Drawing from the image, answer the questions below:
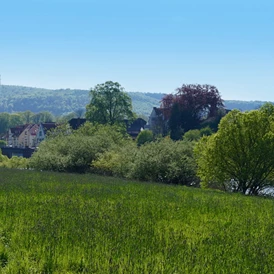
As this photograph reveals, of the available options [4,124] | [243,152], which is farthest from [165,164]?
[4,124]

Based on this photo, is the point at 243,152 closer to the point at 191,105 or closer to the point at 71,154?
the point at 71,154

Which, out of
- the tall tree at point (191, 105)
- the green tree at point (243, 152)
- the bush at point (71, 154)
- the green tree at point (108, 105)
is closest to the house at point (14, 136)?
the green tree at point (108, 105)

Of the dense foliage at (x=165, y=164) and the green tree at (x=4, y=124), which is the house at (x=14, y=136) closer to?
the green tree at (x=4, y=124)

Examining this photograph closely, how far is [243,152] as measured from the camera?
25.7 m

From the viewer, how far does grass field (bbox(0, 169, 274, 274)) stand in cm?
670

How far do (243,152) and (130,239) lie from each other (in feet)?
61.6

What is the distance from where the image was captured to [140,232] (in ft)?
29.9

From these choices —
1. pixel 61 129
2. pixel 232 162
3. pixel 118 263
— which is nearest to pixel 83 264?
pixel 118 263

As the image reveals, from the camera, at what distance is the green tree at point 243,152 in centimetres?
2523

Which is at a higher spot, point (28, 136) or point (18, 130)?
point (18, 130)

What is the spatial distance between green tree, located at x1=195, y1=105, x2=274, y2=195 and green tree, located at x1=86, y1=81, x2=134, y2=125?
160 feet

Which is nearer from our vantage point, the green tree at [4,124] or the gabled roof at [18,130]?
the gabled roof at [18,130]

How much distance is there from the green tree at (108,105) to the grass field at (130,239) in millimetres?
61825

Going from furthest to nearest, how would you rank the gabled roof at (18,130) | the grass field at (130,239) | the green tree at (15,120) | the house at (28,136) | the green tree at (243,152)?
the green tree at (15,120) → the gabled roof at (18,130) → the house at (28,136) → the green tree at (243,152) → the grass field at (130,239)
